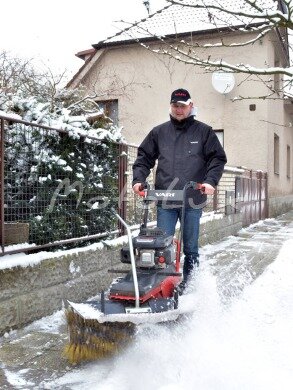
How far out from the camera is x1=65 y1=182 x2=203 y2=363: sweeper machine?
3.01 m

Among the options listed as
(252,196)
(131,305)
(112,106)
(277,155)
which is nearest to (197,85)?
(112,106)

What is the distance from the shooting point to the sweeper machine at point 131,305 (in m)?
3.01

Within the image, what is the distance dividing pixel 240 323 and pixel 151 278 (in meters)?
0.96

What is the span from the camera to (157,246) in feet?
11.1

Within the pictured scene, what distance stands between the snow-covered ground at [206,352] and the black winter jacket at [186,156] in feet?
2.91

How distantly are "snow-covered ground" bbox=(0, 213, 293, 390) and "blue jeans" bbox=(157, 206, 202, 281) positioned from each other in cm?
20

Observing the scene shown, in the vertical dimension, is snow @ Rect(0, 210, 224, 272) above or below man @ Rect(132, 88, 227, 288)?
below

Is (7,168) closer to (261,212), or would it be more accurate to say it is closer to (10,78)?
(10,78)

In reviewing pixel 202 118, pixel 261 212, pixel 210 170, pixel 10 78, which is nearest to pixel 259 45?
pixel 202 118

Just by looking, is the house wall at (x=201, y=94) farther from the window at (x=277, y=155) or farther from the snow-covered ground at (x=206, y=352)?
the snow-covered ground at (x=206, y=352)

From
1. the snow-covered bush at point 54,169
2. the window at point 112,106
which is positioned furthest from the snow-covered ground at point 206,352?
the window at point 112,106

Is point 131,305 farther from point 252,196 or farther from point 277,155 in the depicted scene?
point 277,155

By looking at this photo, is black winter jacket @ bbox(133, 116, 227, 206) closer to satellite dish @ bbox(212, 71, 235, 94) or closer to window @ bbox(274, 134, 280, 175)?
satellite dish @ bbox(212, 71, 235, 94)

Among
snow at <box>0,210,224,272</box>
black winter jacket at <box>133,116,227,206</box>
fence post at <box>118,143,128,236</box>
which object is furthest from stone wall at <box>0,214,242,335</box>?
black winter jacket at <box>133,116,227,206</box>
